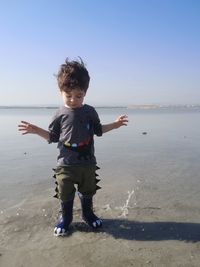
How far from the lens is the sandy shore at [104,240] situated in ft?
11.1

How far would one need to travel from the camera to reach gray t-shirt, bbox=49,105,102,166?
4258 mm

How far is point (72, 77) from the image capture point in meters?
4.22

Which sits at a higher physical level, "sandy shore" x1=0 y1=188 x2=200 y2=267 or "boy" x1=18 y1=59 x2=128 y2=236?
"boy" x1=18 y1=59 x2=128 y2=236

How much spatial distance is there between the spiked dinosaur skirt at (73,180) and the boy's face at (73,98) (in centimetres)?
70

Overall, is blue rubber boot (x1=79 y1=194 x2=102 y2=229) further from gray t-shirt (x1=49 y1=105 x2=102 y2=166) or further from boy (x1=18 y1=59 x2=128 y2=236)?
gray t-shirt (x1=49 y1=105 x2=102 y2=166)

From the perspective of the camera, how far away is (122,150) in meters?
9.54

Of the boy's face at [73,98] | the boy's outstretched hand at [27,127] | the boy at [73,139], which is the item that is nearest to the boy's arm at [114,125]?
the boy at [73,139]

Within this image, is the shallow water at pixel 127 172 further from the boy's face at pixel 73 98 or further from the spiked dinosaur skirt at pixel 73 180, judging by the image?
the boy's face at pixel 73 98

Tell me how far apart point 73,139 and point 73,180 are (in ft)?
1.48

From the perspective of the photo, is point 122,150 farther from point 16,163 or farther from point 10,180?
point 10,180

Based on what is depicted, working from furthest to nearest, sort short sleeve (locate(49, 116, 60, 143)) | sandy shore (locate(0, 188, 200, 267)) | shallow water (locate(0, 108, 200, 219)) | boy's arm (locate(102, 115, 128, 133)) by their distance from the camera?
shallow water (locate(0, 108, 200, 219))
boy's arm (locate(102, 115, 128, 133))
short sleeve (locate(49, 116, 60, 143))
sandy shore (locate(0, 188, 200, 267))

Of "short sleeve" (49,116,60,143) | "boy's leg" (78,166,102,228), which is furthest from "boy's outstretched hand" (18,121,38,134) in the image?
"boy's leg" (78,166,102,228)

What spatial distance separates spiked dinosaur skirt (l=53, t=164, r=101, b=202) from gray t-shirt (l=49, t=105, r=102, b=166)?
0.07 metres

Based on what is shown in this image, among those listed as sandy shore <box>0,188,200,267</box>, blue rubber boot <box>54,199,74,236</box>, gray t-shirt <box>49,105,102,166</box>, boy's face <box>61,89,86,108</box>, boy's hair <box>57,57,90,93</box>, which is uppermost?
boy's hair <box>57,57,90,93</box>
